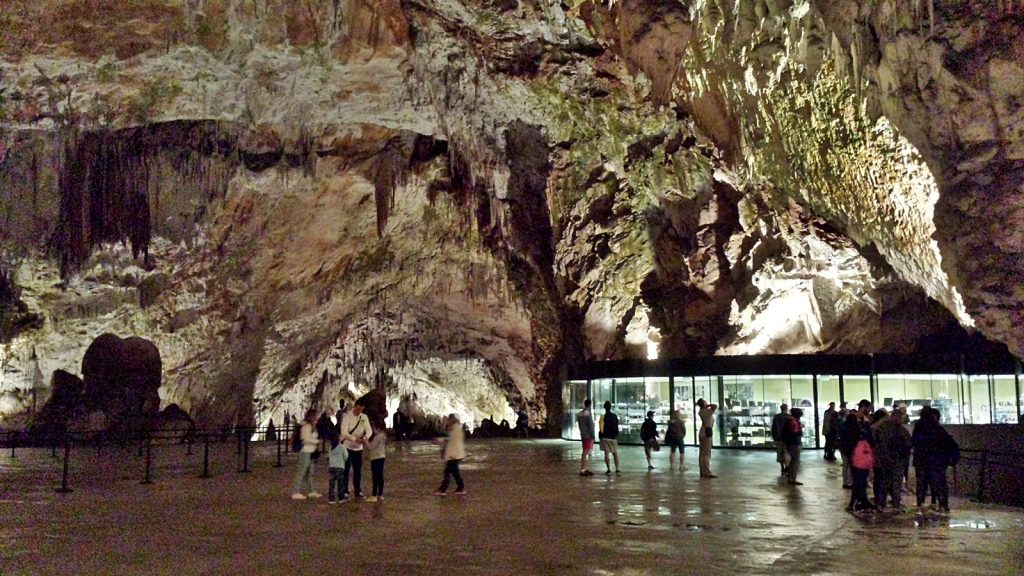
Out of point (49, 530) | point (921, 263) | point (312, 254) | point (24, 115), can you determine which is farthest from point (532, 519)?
point (312, 254)

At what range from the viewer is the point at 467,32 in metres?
18.8

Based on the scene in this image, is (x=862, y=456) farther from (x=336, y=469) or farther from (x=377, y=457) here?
(x=336, y=469)

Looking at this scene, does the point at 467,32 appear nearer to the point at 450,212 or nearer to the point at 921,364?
the point at 450,212

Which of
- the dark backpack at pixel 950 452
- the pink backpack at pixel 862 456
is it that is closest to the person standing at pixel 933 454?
the dark backpack at pixel 950 452

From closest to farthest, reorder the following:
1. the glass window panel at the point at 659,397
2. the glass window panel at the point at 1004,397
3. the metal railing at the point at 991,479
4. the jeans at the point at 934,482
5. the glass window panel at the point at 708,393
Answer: the jeans at the point at 934,482 < the metal railing at the point at 991,479 < the glass window panel at the point at 1004,397 < the glass window panel at the point at 708,393 < the glass window panel at the point at 659,397

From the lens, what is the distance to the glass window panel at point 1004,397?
19.0m

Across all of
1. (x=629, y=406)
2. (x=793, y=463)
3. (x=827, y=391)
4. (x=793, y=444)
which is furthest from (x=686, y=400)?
(x=793, y=444)

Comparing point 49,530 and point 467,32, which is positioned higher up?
point 467,32

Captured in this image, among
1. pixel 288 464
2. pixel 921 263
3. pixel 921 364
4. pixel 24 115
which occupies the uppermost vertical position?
pixel 24 115

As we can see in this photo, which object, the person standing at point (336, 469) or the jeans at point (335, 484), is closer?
the person standing at point (336, 469)

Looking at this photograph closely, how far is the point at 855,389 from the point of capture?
1978cm

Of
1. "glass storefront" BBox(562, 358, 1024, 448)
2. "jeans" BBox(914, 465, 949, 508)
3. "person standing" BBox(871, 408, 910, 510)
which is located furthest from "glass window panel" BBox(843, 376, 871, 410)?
"person standing" BBox(871, 408, 910, 510)

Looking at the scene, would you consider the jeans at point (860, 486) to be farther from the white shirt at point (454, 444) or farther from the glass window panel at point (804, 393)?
the glass window panel at point (804, 393)

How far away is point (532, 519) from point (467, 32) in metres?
12.6
